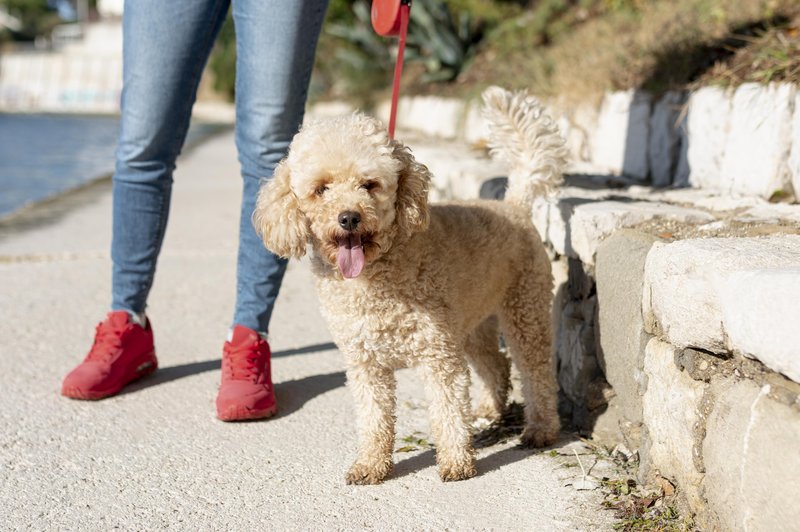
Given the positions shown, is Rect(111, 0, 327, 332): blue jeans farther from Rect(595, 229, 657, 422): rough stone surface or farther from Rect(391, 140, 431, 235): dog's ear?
Rect(595, 229, 657, 422): rough stone surface

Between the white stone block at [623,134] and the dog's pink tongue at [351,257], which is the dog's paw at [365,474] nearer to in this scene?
the dog's pink tongue at [351,257]

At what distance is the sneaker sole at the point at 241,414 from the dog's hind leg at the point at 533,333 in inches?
39.4

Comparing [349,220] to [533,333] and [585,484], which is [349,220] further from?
[585,484]

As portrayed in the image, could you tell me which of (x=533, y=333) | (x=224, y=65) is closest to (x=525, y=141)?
(x=533, y=333)

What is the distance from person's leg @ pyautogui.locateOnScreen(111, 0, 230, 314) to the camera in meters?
3.25

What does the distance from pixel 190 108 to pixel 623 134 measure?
2.86 meters

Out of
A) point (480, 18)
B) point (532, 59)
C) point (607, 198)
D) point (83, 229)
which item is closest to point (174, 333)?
point (607, 198)

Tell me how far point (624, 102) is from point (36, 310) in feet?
12.2

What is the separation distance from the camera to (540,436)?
10.0 ft

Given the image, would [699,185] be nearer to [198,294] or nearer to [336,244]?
[336,244]

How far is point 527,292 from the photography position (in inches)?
125

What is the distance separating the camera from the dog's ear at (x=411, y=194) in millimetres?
2641

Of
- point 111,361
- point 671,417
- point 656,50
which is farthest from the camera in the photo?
point 656,50

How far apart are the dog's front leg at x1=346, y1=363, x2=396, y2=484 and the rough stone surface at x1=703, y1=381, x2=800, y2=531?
102cm
